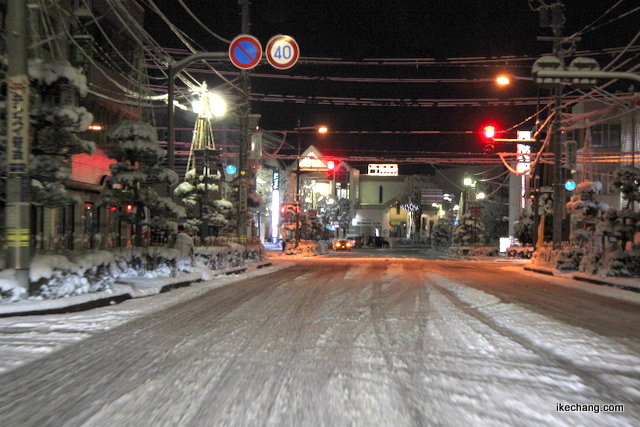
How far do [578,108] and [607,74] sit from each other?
3735 centimetres

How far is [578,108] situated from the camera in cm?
4912

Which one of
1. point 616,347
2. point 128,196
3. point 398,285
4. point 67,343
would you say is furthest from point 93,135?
point 616,347

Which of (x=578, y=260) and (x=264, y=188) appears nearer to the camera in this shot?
(x=578, y=260)

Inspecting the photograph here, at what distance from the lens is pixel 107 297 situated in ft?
39.9

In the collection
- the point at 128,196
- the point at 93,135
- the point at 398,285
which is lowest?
the point at 398,285

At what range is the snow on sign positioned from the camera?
1553 cm

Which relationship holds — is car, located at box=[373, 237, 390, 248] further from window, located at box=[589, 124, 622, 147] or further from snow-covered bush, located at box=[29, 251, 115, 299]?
snow-covered bush, located at box=[29, 251, 115, 299]

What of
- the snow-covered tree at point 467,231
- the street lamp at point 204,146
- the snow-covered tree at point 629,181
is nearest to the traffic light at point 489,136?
the snow-covered tree at point 629,181

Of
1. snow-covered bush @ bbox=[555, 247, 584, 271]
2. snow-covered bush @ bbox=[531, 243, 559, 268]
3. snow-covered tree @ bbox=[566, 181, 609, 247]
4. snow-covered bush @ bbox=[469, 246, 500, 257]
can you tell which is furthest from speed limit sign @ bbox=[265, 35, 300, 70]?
snow-covered bush @ bbox=[469, 246, 500, 257]

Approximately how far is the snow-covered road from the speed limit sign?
262 inches

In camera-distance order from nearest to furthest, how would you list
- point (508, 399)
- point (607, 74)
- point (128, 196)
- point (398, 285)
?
point (508, 399), point (607, 74), point (398, 285), point (128, 196)

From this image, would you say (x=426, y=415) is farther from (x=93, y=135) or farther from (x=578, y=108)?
(x=578, y=108)

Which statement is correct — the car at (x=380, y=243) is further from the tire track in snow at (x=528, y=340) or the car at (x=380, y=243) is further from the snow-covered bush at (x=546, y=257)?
the tire track in snow at (x=528, y=340)

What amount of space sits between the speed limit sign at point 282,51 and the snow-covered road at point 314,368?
6665 mm
